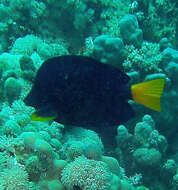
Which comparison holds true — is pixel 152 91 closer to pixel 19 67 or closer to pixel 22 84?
pixel 22 84

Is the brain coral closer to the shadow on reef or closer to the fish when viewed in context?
the fish

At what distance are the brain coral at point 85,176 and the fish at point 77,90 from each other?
2.91ft

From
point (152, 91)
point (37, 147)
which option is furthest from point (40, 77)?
point (37, 147)

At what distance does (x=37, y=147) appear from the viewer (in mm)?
2756

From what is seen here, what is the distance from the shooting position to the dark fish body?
195 cm

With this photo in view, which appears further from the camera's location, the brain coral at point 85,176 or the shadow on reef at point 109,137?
the shadow on reef at point 109,137

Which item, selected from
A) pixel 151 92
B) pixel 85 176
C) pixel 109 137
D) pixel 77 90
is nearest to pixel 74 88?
pixel 77 90

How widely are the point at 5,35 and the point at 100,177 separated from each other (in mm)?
4214

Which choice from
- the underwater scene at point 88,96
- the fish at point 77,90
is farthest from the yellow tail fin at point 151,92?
the fish at point 77,90

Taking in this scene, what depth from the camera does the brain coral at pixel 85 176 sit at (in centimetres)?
267

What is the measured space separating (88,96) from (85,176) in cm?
108

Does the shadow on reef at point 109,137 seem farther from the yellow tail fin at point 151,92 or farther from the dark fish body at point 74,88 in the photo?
the yellow tail fin at point 151,92

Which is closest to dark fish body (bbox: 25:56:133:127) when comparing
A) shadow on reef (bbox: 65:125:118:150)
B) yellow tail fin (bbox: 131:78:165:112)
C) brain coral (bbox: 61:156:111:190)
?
yellow tail fin (bbox: 131:78:165:112)

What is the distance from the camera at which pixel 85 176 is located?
8.87 feet
